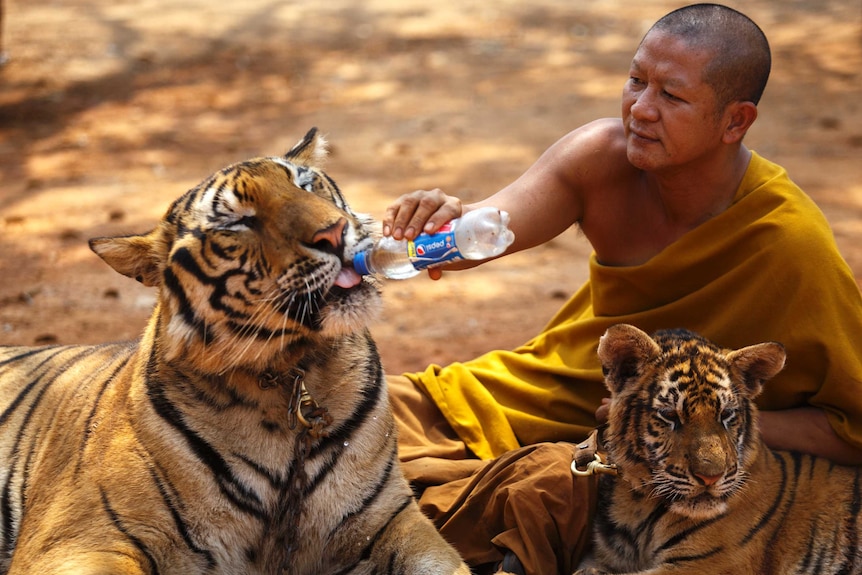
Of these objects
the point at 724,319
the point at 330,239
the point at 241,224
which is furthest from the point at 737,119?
the point at 241,224

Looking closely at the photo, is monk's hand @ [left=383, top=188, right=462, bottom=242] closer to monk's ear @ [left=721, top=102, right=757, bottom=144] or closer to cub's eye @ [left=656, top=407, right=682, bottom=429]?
cub's eye @ [left=656, top=407, right=682, bottom=429]

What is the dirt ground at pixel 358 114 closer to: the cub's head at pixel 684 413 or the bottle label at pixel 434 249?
the cub's head at pixel 684 413

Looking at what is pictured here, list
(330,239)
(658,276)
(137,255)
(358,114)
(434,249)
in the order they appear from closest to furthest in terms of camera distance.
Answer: (330,239) → (434,249) → (137,255) → (658,276) → (358,114)

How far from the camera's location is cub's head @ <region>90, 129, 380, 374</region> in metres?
2.93

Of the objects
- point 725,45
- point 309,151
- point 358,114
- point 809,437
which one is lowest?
point 358,114

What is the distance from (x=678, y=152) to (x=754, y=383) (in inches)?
33.6

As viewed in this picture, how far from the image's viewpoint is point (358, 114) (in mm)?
9898

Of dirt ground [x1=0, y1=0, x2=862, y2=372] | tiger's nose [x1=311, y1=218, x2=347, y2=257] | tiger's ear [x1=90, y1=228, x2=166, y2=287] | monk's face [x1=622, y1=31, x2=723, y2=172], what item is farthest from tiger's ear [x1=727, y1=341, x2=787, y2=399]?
dirt ground [x1=0, y1=0, x2=862, y2=372]

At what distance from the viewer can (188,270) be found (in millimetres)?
3084

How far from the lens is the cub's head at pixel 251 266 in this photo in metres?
2.93

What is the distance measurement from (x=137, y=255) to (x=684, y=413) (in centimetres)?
174

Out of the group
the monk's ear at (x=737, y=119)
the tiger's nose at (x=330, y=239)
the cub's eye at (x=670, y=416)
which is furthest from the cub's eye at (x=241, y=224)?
the monk's ear at (x=737, y=119)

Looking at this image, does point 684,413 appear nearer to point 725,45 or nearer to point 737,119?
point 737,119

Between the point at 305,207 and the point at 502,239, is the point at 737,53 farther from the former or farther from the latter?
the point at 305,207
